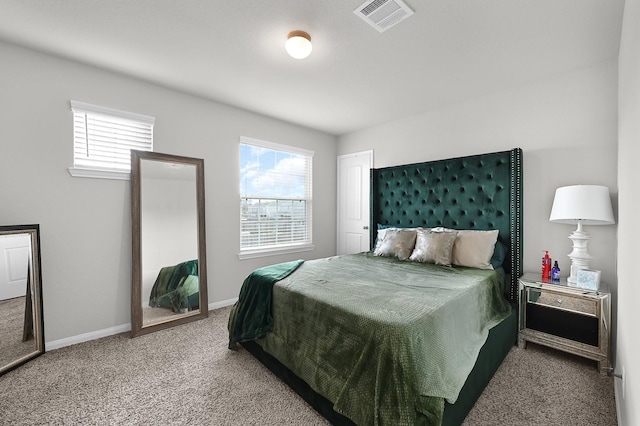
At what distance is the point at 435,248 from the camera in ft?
9.36

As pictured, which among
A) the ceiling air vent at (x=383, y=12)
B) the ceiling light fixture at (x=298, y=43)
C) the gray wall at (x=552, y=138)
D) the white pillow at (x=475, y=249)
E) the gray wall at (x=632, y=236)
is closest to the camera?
the gray wall at (x=632, y=236)

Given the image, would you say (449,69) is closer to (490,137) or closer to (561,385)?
(490,137)

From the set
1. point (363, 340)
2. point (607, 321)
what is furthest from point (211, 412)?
point (607, 321)

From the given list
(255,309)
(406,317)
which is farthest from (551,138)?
(255,309)

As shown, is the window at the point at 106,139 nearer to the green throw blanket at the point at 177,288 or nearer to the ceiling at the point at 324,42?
the ceiling at the point at 324,42

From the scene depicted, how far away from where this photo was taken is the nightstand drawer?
7.07 feet

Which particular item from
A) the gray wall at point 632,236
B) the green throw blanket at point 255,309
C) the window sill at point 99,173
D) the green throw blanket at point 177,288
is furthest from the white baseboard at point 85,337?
the gray wall at point 632,236

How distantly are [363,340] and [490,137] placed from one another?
280 centimetres

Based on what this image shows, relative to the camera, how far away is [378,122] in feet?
13.5

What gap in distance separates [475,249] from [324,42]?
2.35 m

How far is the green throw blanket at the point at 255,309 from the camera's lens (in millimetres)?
2182

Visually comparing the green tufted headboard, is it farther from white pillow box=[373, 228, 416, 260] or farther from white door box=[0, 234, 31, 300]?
white door box=[0, 234, 31, 300]

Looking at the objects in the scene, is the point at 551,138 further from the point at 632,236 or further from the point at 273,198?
the point at 273,198

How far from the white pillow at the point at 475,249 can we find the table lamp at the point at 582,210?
566 millimetres
